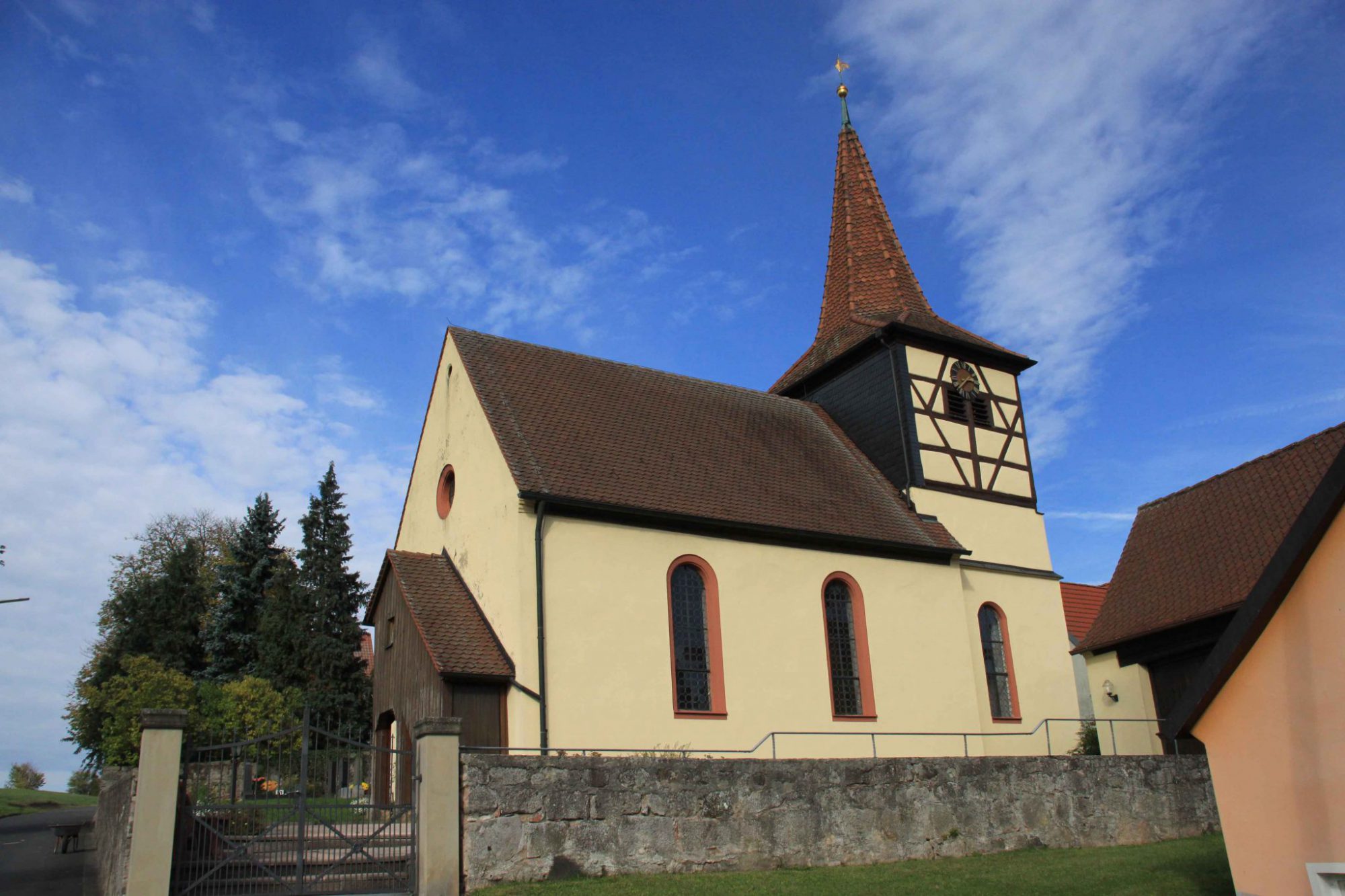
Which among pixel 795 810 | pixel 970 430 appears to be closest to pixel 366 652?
pixel 970 430

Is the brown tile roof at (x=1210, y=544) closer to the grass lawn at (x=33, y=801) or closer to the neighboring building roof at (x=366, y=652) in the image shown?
the neighboring building roof at (x=366, y=652)

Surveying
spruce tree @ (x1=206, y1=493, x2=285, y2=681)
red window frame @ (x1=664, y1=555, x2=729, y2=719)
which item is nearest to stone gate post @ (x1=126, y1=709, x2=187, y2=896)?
red window frame @ (x1=664, y1=555, x2=729, y2=719)

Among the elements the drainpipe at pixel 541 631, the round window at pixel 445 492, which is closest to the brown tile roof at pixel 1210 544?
the drainpipe at pixel 541 631

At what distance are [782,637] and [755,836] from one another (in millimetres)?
5592

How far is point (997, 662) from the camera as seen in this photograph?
20781 mm

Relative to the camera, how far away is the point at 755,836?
12.2 meters

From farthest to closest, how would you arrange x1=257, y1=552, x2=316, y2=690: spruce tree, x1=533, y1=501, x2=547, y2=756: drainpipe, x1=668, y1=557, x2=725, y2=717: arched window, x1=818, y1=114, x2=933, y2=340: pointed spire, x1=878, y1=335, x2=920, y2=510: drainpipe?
x1=257, y1=552, x2=316, y2=690: spruce tree, x1=818, y1=114, x2=933, y2=340: pointed spire, x1=878, y1=335, x2=920, y2=510: drainpipe, x1=668, y1=557, x2=725, y2=717: arched window, x1=533, y1=501, x2=547, y2=756: drainpipe

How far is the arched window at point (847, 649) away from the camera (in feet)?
59.1

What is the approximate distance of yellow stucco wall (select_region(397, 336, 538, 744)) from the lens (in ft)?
49.5

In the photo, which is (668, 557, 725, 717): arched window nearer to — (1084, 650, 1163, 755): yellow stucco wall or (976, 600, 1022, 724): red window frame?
(976, 600, 1022, 724): red window frame

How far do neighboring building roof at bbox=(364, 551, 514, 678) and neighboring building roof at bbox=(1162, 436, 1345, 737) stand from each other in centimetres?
960

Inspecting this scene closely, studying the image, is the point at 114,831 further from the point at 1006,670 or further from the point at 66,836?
the point at 1006,670

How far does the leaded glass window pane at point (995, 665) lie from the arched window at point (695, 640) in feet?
20.8

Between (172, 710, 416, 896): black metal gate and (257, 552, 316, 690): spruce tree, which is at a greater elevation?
(257, 552, 316, 690): spruce tree
